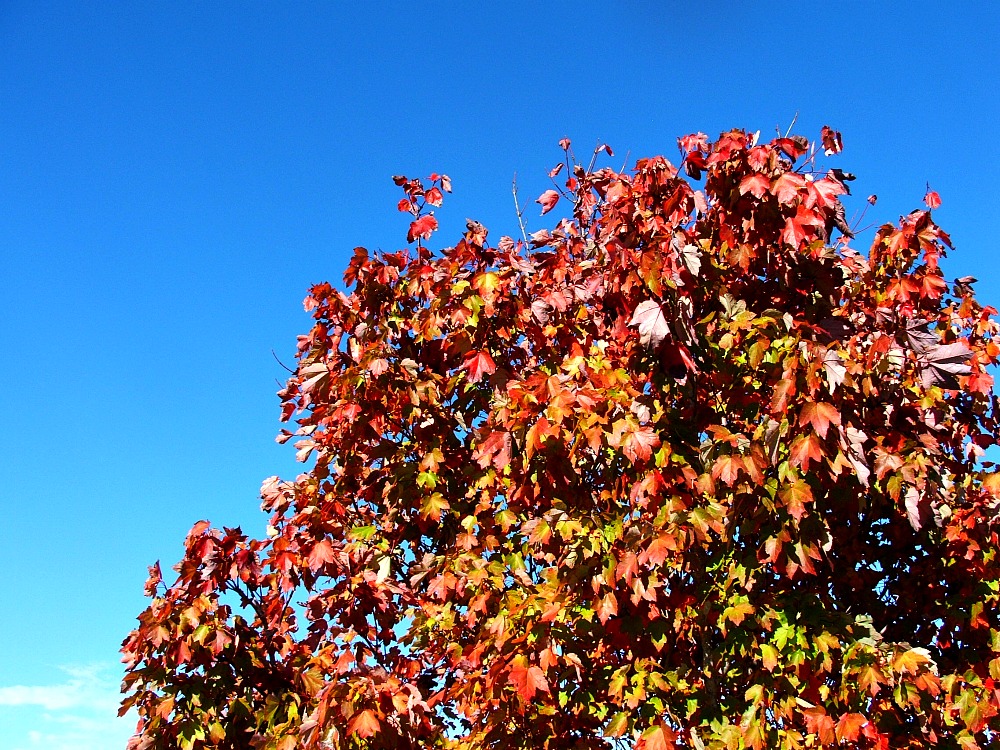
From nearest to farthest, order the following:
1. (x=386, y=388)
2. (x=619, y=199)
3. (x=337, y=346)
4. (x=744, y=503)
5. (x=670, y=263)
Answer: (x=744, y=503) → (x=670, y=263) → (x=619, y=199) → (x=386, y=388) → (x=337, y=346)

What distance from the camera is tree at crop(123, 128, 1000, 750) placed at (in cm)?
482

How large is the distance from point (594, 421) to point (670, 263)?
1.08m

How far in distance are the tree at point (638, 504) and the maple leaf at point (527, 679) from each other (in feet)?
0.06

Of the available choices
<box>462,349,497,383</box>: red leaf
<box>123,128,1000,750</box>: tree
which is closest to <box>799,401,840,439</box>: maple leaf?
<box>123,128,1000,750</box>: tree

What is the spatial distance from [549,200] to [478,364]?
1.85 m

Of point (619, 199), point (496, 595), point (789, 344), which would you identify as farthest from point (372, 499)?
point (789, 344)

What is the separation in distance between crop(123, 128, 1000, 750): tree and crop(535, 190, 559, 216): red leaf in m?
0.48

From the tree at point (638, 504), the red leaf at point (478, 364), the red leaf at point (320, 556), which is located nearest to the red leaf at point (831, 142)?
the tree at point (638, 504)

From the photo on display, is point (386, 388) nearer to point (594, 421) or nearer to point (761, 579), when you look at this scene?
point (594, 421)

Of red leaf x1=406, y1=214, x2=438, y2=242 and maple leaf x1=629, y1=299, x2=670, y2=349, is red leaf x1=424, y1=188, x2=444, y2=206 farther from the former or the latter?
maple leaf x1=629, y1=299, x2=670, y2=349

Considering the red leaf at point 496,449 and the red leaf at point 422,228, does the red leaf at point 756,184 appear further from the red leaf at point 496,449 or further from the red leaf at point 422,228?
the red leaf at point 422,228

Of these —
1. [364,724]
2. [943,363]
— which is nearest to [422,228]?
→ [364,724]

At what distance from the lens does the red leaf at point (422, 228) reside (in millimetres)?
7168

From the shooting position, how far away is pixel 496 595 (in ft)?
18.1
